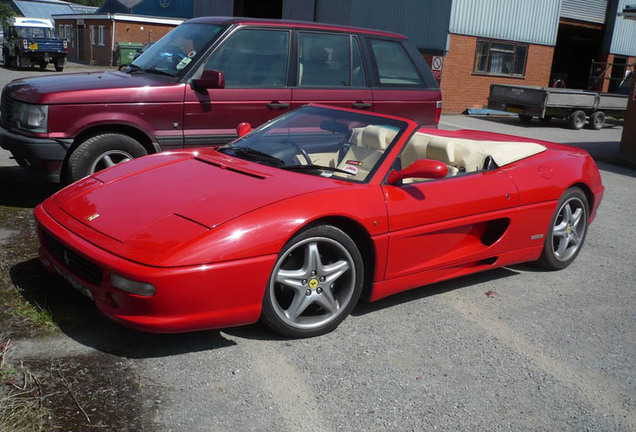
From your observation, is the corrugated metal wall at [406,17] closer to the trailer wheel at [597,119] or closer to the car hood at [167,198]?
the trailer wheel at [597,119]

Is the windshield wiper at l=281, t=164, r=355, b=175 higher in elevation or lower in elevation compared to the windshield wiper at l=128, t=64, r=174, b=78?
lower

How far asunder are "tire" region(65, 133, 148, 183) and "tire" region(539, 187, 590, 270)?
143 inches

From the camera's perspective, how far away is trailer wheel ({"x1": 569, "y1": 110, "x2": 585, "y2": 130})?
1917cm

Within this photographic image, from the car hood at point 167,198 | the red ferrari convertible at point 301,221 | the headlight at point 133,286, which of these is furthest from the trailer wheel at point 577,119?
the headlight at point 133,286

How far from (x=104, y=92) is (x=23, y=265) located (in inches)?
77.0

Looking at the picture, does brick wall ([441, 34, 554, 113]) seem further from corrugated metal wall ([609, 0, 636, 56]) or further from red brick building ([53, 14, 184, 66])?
red brick building ([53, 14, 184, 66])

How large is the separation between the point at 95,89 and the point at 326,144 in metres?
2.54

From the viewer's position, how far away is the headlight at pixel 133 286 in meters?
3.11

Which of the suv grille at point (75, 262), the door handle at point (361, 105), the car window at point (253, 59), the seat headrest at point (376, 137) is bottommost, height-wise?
the suv grille at point (75, 262)

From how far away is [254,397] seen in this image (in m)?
3.06

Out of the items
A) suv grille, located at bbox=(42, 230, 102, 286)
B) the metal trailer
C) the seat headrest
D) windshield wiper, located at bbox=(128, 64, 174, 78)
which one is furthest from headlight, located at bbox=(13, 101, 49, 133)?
the metal trailer

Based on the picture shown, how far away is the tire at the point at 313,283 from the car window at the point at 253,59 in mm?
3109

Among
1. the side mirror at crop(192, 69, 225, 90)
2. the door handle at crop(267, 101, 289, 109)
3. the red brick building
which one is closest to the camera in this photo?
the side mirror at crop(192, 69, 225, 90)

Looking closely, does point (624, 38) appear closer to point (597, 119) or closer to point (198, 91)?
point (597, 119)
